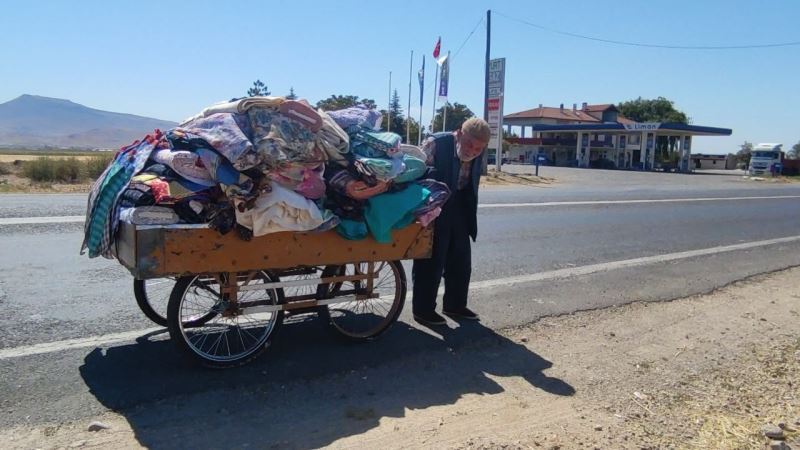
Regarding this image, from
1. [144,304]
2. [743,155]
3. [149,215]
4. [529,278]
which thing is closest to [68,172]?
[144,304]

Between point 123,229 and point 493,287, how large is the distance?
13.9ft

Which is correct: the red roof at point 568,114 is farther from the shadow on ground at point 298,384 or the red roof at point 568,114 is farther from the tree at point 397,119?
the shadow on ground at point 298,384

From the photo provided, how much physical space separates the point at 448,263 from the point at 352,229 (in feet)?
5.09

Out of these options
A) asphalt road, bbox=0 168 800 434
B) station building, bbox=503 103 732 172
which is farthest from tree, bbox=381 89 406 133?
asphalt road, bbox=0 168 800 434

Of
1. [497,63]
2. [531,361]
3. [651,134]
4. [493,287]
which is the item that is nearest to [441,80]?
[497,63]

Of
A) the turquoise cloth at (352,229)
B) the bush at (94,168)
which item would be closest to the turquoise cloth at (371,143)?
the turquoise cloth at (352,229)

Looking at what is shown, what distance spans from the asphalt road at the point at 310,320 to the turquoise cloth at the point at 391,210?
969 millimetres

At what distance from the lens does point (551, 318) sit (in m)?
6.10

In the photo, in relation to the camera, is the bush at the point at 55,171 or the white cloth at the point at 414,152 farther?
the bush at the point at 55,171

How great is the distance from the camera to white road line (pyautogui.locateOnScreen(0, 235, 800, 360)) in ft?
14.6

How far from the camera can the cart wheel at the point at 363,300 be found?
5.02 m

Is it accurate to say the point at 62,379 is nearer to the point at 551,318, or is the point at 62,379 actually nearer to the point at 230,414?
the point at 230,414

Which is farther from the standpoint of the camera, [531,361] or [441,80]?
[441,80]

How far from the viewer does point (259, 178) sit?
4.19 m
